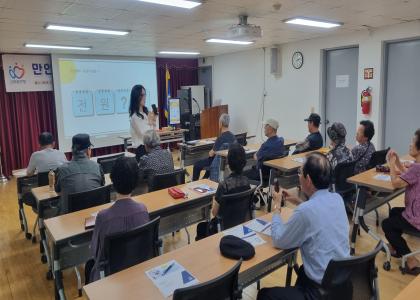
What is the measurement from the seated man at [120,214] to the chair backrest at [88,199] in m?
0.82

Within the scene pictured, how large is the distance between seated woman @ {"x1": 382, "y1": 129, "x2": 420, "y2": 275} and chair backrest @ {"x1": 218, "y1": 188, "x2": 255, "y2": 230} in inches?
52.9

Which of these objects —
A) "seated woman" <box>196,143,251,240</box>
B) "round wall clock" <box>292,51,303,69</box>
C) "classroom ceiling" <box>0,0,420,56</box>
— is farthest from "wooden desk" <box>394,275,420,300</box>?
"round wall clock" <box>292,51,303,69</box>

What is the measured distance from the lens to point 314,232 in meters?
1.70

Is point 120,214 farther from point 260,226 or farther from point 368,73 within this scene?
point 368,73

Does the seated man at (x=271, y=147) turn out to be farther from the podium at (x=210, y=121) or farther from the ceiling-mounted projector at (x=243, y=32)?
the podium at (x=210, y=121)

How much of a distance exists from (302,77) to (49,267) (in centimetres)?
589

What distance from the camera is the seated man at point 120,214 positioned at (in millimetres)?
1946

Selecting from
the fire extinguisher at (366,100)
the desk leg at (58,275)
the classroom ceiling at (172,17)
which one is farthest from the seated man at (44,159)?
the fire extinguisher at (366,100)

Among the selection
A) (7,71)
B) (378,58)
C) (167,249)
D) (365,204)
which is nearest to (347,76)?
(378,58)

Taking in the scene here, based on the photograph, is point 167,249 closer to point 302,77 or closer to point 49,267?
point 49,267

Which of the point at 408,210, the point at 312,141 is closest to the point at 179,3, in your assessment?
the point at 312,141

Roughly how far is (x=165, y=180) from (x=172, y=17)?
2251mm

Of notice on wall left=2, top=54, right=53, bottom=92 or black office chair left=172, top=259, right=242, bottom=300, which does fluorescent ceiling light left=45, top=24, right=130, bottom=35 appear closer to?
notice on wall left=2, top=54, right=53, bottom=92

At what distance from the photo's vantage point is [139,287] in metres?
1.55
